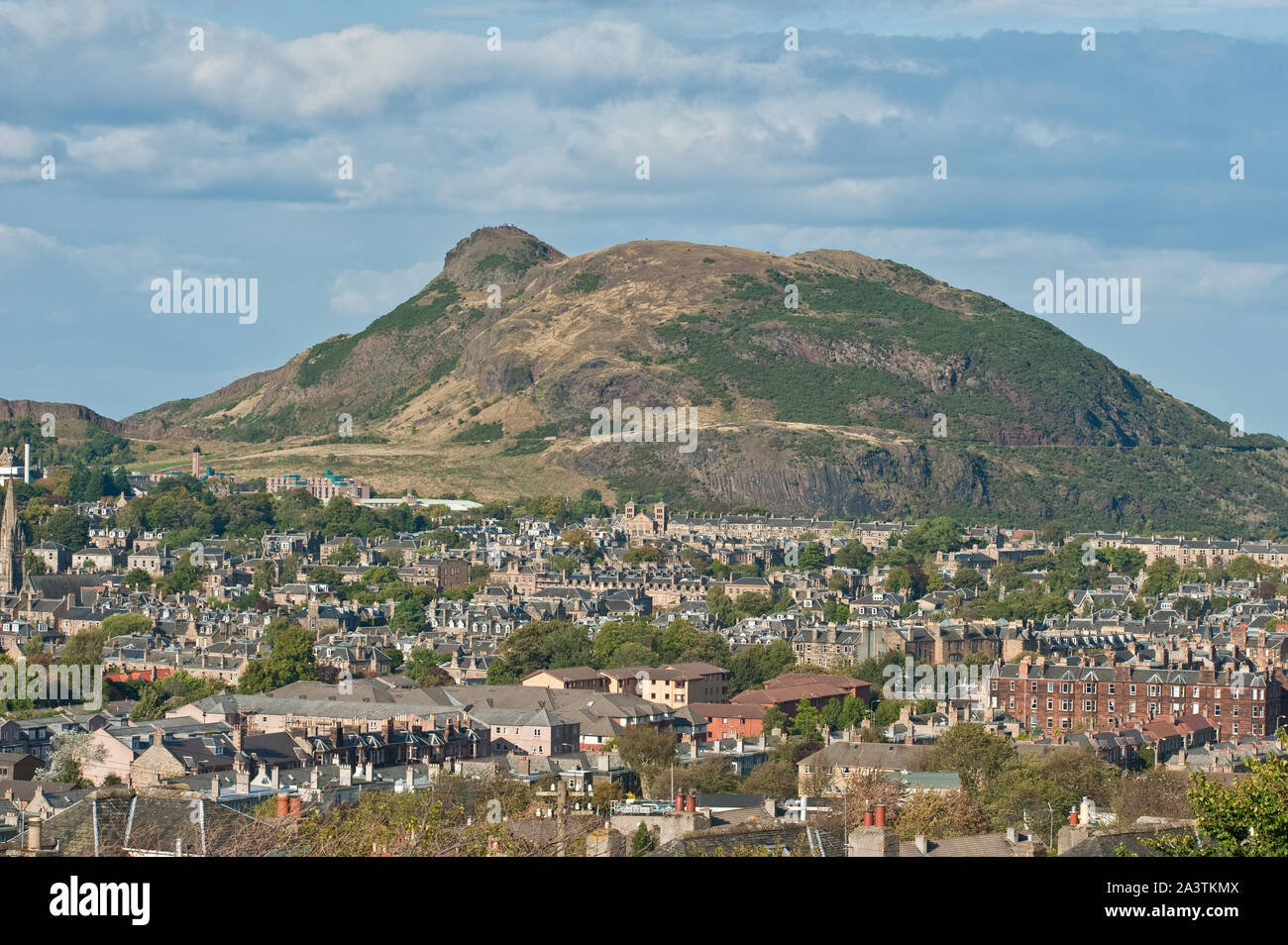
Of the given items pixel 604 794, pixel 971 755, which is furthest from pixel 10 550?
pixel 604 794

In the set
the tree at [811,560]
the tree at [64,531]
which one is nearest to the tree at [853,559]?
the tree at [811,560]

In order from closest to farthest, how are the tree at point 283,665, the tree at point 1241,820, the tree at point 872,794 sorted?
the tree at point 1241,820 → the tree at point 872,794 → the tree at point 283,665

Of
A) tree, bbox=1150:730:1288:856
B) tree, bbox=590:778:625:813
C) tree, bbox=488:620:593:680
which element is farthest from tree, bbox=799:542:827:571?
tree, bbox=1150:730:1288:856

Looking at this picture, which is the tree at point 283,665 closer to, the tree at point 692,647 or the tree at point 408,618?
the tree at point 408,618

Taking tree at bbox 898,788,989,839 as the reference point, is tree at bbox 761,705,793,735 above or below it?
below

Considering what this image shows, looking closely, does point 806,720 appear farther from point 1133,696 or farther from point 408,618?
point 408,618

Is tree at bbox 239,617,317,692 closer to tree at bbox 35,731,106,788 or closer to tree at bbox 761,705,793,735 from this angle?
tree at bbox 761,705,793,735
